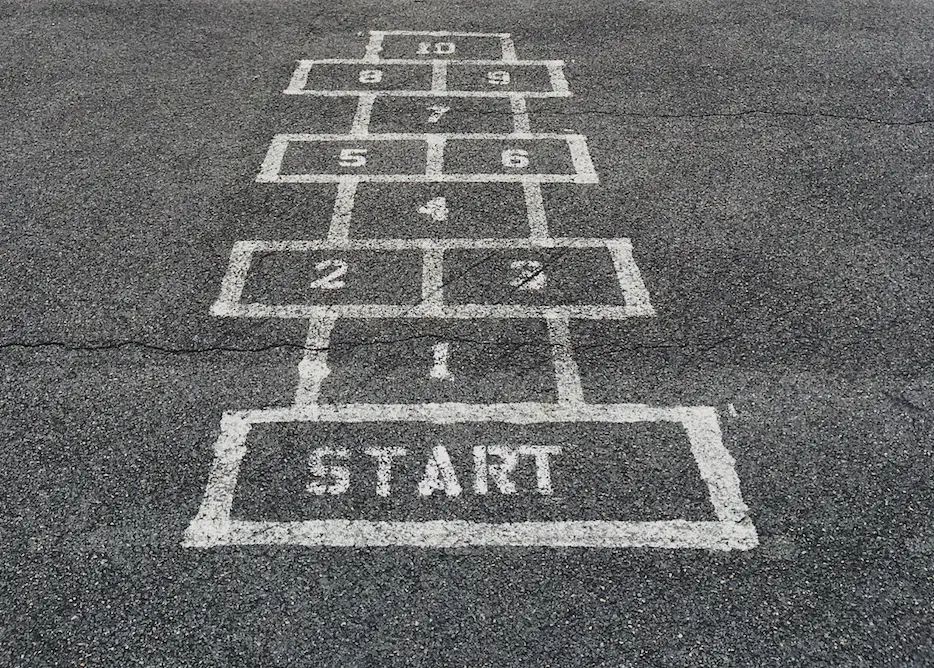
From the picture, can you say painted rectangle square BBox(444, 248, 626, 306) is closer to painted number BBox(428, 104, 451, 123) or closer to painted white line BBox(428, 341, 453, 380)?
painted white line BBox(428, 341, 453, 380)

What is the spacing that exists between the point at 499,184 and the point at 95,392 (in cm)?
344

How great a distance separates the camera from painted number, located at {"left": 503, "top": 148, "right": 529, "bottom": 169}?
7.11 meters

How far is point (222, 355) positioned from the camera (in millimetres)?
5121

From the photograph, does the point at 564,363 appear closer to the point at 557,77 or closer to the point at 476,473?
the point at 476,473

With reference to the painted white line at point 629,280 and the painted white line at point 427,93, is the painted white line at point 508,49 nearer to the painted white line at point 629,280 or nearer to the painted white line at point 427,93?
the painted white line at point 427,93

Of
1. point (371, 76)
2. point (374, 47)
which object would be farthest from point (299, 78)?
point (374, 47)

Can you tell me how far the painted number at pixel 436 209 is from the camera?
6418 mm

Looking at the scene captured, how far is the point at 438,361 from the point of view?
5.09 metres

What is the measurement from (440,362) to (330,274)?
3.90 ft

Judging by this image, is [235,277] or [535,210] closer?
[235,277]

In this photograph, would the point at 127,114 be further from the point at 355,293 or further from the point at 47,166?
the point at 355,293

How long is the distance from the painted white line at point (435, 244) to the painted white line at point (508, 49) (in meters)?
3.57

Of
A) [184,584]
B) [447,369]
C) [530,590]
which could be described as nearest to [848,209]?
[447,369]

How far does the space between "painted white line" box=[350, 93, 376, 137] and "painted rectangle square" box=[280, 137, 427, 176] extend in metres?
0.15
